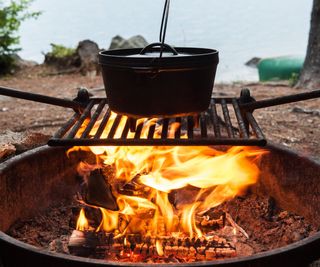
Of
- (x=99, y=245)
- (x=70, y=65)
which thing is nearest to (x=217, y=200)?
(x=99, y=245)

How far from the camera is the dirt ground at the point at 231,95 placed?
15.1 feet

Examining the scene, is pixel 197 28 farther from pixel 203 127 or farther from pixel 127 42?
pixel 203 127

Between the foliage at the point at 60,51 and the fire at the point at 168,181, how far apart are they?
6.51 meters

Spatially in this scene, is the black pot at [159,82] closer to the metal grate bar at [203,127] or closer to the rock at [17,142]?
the metal grate bar at [203,127]

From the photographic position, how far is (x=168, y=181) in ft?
8.15

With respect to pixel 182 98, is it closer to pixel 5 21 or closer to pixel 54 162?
pixel 54 162

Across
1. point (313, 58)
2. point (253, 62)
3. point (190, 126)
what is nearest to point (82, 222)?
point (190, 126)

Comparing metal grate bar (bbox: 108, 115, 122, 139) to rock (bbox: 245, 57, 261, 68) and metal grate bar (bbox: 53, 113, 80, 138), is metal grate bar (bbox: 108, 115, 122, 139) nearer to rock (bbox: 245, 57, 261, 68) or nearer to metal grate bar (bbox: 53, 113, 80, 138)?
metal grate bar (bbox: 53, 113, 80, 138)

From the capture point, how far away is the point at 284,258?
1.63m

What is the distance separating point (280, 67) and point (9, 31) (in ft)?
16.9

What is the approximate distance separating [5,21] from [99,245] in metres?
7.39

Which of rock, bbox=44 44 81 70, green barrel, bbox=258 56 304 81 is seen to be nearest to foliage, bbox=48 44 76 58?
rock, bbox=44 44 81 70

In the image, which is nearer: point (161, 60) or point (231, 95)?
point (161, 60)

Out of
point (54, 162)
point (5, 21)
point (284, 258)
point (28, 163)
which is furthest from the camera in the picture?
point (5, 21)
